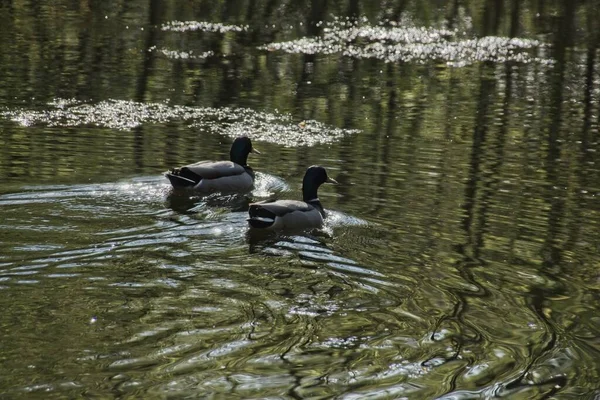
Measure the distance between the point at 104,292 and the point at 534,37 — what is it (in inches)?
979

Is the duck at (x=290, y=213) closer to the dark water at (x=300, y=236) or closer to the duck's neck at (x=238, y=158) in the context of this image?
the dark water at (x=300, y=236)

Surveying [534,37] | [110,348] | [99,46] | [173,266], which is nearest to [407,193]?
[173,266]

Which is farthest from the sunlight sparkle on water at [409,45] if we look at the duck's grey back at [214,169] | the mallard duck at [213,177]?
the duck's grey back at [214,169]

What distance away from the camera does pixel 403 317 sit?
8.65 metres

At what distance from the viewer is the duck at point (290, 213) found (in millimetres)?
11461

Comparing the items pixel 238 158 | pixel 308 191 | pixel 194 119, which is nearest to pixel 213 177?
pixel 238 158

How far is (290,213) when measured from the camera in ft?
38.7

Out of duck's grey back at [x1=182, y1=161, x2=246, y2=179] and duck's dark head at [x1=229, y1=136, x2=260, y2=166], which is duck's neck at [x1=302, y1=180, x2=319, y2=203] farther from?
duck's dark head at [x1=229, y1=136, x2=260, y2=166]

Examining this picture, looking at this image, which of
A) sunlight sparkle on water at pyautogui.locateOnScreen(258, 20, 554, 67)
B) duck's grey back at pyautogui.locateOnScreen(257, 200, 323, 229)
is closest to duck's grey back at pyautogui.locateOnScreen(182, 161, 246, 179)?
duck's grey back at pyautogui.locateOnScreen(257, 200, 323, 229)

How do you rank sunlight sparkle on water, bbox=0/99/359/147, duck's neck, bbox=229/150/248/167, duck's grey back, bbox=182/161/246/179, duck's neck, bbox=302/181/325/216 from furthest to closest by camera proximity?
sunlight sparkle on water, bbox=0/99/359/147, duck's neck, bbox=229/150/248/167, duck's grey back, bbox=182/161/246/179, duck's neck, bbox=302/181/325/216

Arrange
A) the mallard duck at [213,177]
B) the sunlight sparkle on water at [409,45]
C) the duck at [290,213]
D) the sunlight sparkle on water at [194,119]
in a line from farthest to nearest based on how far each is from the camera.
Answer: the sunlight sparkle on water at [409,45]
the sunlight sparkle on water at [194,119]
the mallard duck at [213,177]
the duck at [290,213]

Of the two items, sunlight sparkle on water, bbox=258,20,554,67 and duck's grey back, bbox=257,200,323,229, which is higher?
sunlight sparkle on water, bbox=258,20,554,67

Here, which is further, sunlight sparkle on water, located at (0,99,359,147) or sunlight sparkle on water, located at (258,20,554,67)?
sunlight sparkle on water, located at (258,20,554,67)

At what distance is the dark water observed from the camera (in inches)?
296
